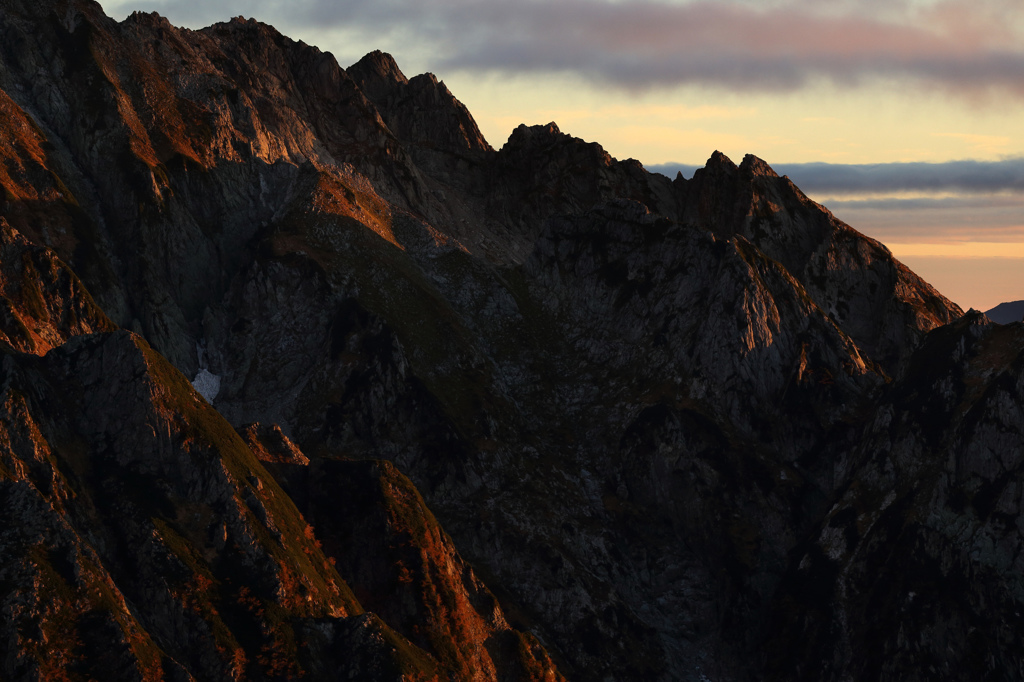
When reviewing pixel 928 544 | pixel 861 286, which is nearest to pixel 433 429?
pixel 928 544

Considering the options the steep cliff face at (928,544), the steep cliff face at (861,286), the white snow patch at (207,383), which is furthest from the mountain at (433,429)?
the white snow patch at (207,383)

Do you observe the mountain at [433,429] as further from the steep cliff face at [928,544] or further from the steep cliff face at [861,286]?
the steep cliff face at [861,286]

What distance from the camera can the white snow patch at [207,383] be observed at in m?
156

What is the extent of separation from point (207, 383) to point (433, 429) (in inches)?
1353

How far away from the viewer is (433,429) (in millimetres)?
148500

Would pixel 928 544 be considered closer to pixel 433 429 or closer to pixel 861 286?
pixel 433 429

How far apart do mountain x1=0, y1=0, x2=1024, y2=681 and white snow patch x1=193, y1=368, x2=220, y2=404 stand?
1.02 meters

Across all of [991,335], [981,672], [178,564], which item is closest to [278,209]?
[178,564]

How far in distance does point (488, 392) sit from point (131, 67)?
277 ft

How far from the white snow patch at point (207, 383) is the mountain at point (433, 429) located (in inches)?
40.2

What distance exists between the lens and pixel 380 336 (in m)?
155

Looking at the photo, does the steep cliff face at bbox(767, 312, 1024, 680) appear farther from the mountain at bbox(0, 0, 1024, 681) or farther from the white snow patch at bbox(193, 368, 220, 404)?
the white snow patch at bbox(193, 368, 220, 404)

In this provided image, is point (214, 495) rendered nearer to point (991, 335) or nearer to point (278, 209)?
point (278, 209)

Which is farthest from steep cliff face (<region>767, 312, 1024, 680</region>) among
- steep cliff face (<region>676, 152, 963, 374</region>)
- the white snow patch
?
the white snow patch
